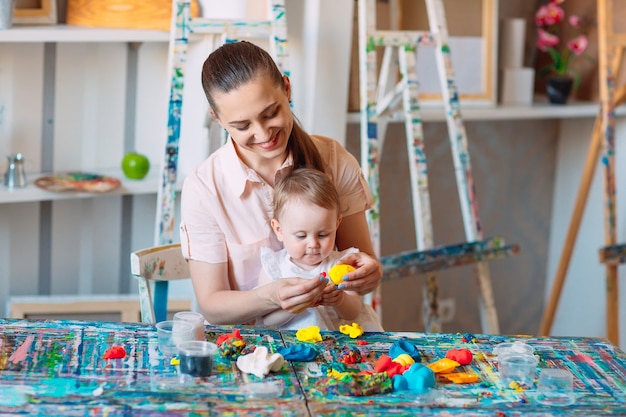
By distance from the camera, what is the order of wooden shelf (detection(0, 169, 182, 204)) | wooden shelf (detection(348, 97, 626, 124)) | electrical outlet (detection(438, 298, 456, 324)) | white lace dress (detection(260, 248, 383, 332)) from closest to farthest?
white lace dress (detection(260, 248, 383, 332)), wooden shelf (detection(0, 169, 182, 204)), wooden shelf (detection(348, 97, 626, 124)), electrical outlet (detection(438, 298, 456, 324))

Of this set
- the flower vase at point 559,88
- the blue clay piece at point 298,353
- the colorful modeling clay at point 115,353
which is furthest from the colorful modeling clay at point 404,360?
the flower vase at point 559,88

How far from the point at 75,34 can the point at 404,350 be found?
155cm

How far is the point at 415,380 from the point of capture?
5.49 feet

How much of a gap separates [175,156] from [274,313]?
29.4 inches

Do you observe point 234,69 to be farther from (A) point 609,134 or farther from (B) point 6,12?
(A) point 609,134

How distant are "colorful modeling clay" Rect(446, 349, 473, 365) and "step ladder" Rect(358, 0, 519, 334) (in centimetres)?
100

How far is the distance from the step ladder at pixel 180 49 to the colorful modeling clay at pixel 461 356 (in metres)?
1.13

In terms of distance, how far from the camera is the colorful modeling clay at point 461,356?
1.80m

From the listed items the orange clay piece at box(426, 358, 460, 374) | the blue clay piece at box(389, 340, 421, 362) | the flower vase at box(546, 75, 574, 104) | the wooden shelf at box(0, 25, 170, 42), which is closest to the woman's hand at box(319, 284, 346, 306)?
the blue clay piece at box(389, 340, 421, 362)

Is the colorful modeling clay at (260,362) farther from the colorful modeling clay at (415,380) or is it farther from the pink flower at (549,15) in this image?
the pink flower at (549,15)

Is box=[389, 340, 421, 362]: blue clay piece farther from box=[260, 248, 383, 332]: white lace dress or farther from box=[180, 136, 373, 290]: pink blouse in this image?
box=[180, 136, 373, 290]: pink blouse

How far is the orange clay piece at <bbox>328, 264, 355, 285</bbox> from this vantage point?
200cm

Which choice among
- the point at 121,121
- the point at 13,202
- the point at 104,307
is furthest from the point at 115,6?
the point at 104,307

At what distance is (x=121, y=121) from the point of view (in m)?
3.20
